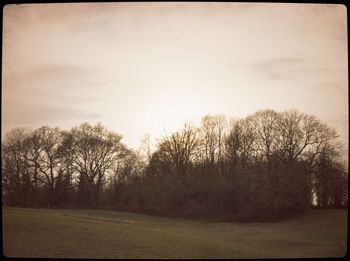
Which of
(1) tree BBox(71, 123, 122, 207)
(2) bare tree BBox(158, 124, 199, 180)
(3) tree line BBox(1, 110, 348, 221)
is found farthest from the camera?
(1) tree BBox(71, 123, 122, 207)

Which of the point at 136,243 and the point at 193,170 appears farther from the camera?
the point at 193,170

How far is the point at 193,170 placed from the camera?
7288 centimetres

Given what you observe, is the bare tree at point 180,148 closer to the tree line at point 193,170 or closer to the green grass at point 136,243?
the tree line at point 193,170

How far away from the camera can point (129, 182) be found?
8112cm

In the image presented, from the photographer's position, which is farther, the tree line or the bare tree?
the bare tree

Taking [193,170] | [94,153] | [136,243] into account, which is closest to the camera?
[136,243]

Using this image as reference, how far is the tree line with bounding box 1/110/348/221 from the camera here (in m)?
59.3

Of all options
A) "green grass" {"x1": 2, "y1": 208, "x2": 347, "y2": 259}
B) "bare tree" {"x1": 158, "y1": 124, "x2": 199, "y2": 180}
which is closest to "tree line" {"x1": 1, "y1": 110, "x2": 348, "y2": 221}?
"bare tree" {"x1": 158, "y1": 124, "x2": 199, "y2": 180}

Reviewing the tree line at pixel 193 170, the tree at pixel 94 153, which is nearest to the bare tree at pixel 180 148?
the tree line at pixel 193 170

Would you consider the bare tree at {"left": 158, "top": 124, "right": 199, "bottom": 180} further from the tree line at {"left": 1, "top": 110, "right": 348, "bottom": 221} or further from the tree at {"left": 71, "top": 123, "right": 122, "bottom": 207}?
the tree at {"left": 71, "top": 123, "right": 122, "bottom": 207}

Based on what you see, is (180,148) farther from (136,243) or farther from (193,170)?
(136,243)

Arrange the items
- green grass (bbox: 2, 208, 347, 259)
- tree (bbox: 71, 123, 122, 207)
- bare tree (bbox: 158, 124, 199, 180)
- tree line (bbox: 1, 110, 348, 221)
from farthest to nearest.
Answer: tree (bbox: 71, 123, 122, 207), bare tree (bbox: 158, 124, 199, 180), tree line (bbox: 1, 110, 348, 221), green grass (bbox: 2, 208, 347, 259)

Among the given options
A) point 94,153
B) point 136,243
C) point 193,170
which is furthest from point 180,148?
point 136,243

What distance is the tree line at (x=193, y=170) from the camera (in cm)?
5928
